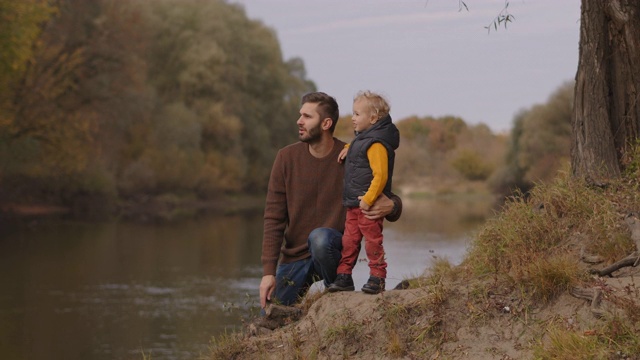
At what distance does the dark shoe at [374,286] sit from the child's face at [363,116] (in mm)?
1012

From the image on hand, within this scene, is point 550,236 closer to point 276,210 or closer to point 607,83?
point 276,210

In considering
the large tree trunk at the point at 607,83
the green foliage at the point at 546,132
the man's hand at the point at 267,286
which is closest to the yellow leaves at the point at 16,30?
the green foliage at the point at 546,132

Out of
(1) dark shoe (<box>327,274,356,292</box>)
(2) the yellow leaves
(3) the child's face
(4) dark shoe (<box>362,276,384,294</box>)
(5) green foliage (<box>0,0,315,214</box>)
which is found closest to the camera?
(3) the child's face

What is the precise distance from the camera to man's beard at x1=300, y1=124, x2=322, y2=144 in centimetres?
718

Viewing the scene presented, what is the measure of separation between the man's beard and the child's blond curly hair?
45 cm

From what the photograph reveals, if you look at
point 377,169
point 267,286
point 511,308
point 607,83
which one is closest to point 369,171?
point 377,169

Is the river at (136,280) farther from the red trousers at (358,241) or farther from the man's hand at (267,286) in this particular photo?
the red trousers at (358,241)

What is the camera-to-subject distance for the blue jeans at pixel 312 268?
696cm

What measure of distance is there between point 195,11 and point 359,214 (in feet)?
158

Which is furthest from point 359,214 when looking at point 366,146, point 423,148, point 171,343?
point 423,148

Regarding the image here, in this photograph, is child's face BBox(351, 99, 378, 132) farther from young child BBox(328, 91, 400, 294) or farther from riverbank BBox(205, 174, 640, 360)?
riverbank BBox(205, 174, 640, 360)

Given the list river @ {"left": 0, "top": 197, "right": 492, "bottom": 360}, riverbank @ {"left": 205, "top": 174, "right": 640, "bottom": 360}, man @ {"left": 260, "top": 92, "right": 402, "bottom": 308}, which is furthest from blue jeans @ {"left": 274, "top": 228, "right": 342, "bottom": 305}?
river @ {"left": 0, "top": 197, "right": 492, "bottom": 360}

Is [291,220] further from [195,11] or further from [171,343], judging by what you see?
[195,11]

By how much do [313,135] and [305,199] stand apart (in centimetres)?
46
